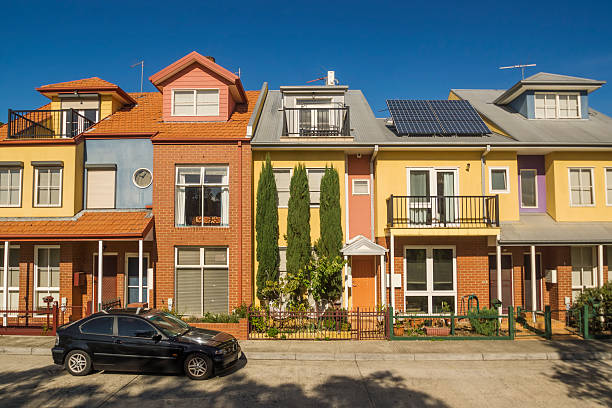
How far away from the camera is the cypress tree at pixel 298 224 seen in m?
14.4

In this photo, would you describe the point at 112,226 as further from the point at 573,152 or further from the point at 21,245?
the point at 573,152

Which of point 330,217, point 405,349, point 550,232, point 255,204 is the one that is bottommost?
point 405,349

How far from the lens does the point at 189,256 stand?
14336 mm

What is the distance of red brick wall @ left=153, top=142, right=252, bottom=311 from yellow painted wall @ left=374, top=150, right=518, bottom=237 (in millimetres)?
4668

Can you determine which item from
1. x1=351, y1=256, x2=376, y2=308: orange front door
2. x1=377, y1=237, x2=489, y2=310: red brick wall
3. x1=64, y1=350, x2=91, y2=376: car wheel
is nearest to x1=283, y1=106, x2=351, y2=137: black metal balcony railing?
x1=377, y1=237, x2=489, y2=310: red brick wall

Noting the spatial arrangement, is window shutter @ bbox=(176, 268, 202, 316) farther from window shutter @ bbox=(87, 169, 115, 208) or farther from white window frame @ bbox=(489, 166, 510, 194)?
white window frame @ bbox=(489, 166, 510, 194)

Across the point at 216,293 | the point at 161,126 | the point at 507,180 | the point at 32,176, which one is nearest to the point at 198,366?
the point at 216,293

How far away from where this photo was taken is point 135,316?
973 cm

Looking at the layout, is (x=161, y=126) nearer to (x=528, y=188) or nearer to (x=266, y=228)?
(x=266, y=228)

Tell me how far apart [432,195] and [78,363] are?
11706 millimetres

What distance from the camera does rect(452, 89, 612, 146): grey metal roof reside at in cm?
1513

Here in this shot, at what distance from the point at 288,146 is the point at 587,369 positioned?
417 inches

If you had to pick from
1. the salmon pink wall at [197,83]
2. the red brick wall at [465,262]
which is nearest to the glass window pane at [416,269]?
the red brick wall at [465,262]

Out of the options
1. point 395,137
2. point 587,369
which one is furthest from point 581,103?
point 587,369
